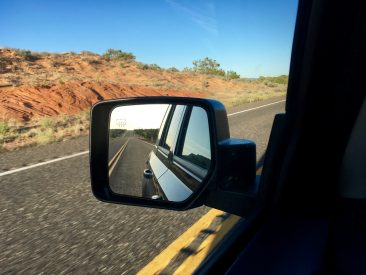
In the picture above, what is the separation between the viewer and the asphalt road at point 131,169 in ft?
6.85

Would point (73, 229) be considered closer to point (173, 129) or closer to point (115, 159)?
point (115, 159)

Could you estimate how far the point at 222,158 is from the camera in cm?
154

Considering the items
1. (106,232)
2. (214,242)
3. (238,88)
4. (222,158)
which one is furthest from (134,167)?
(238,88)

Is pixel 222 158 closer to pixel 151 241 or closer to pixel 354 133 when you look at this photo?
pixel 354 133

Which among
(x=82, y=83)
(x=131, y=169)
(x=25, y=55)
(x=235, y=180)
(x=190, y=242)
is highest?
(x=25, y=55)

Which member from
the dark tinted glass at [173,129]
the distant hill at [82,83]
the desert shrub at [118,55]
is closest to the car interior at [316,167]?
→ the dark tinted glass at [173,129]

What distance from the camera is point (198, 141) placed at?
2.07m

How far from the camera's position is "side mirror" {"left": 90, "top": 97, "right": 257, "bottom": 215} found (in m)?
1.59

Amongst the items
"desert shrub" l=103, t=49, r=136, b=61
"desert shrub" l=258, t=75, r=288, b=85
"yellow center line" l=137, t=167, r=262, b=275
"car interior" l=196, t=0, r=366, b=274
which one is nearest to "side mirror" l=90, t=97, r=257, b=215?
"car interior" l=196, t=0, r=366, b=274

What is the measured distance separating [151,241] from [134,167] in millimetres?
1446

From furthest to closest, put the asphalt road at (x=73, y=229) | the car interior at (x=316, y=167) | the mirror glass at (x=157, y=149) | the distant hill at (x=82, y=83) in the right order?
the distant hill at (x=82, y=83), the asphalt road at (x=73, y=229), the mirror glass at (x=157, y=149), the car interior at (x=316, y=167)

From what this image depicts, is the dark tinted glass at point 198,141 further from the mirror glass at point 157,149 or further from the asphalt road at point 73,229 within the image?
the asphalt road at point 73,229

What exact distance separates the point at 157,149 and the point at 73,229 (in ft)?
6.50

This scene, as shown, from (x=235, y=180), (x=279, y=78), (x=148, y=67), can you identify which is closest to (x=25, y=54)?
(x=148, y=67)
